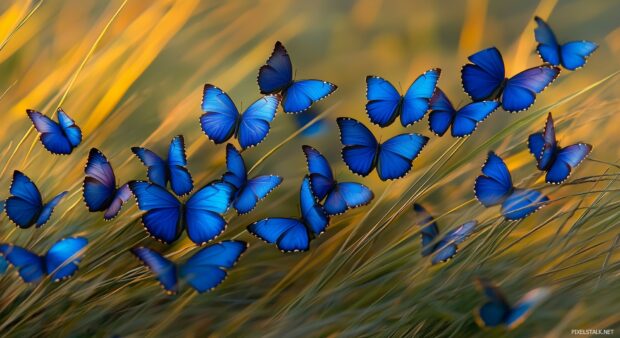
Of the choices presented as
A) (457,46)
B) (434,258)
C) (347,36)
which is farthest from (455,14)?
(434,258)

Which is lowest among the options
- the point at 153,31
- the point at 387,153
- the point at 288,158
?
the point at 387,153

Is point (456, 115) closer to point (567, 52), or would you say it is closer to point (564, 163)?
point (564, 163)

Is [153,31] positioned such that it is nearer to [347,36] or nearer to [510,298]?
[347,36]

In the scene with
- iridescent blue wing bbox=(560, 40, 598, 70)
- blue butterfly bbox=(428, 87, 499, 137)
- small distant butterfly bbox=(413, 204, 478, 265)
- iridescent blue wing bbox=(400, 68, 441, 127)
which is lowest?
small distant butterfly bbox=(413, 204, 478, 265)

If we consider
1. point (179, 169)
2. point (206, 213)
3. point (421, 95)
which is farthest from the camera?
point (421, 95)

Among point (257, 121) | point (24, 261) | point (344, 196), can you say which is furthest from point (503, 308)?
point (24, 261)

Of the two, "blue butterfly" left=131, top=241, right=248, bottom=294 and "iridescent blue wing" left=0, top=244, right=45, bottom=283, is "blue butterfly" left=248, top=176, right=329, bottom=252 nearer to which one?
"blue butterfly" left=131, top=241, right=248, bottom=294

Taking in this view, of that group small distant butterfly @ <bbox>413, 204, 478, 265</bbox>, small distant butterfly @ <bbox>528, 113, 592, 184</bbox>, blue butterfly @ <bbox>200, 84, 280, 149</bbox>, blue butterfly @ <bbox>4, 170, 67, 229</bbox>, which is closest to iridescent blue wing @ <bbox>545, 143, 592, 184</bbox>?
small distant butterfly @ <bbox>528, 113, 592, 184</bbox>
